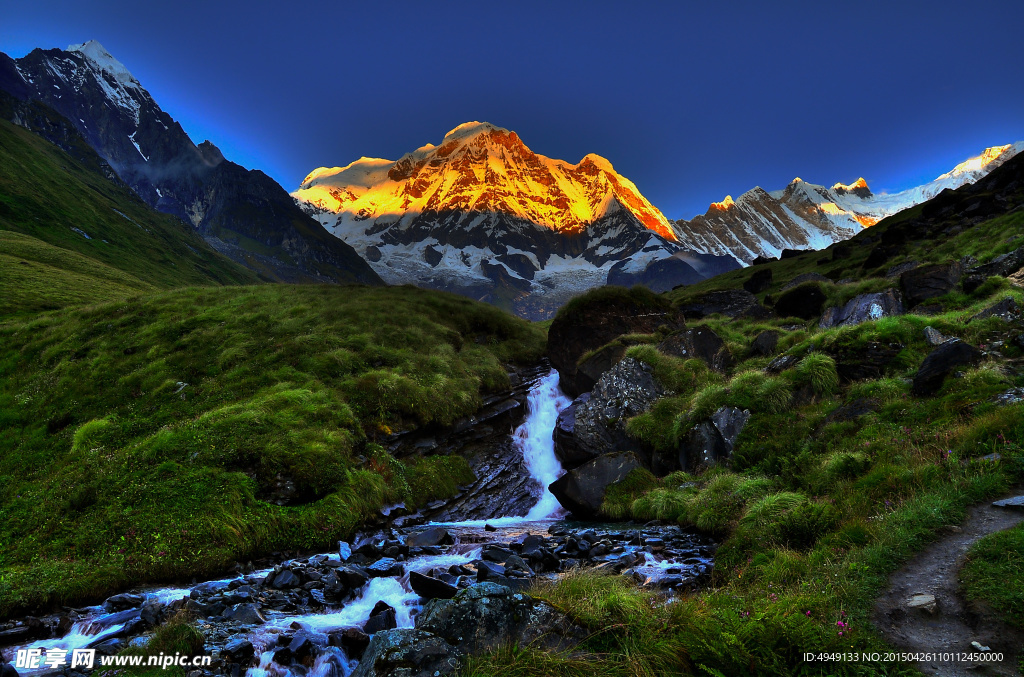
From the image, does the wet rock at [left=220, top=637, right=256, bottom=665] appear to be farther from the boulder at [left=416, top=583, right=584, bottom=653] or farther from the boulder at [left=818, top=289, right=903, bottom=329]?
the boulder at [left=818, top=289, right=903, bottom=329]

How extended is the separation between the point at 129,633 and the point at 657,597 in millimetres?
9873

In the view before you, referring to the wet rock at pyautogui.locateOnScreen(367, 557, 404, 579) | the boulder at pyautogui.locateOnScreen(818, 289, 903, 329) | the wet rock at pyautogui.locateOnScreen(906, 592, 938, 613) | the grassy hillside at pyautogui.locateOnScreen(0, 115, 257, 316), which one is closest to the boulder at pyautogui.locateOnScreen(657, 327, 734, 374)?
the boulder at pyautogui.locateOnScreen(818, 289, 903, 329)

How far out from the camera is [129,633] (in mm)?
7953

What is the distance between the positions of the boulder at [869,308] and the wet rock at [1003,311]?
304 inches

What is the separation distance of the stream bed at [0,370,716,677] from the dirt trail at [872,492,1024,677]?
4202 millimetres

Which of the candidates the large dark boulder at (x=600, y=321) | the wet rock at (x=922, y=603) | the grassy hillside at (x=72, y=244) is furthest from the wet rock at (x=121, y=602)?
the grassy hillside at (x=72, y=244)

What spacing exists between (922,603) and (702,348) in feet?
60.0

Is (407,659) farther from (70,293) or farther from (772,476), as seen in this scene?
(70,293)

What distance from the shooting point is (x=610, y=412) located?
2052 cm

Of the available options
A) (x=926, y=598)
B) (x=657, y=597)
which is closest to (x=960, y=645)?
(x=926, y=598)

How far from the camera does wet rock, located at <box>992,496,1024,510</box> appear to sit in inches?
253

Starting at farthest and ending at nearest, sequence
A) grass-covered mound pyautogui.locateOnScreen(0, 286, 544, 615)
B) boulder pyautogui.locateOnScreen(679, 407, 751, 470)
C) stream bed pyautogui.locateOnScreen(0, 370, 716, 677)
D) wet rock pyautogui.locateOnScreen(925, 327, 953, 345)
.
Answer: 1. boulder pyautogui.locateOnScreen(679, 407, 751, 470)
2. wet rock pyautogui.locateOnScreen(925, 327, 953, 345)
3. grass-covered mound pyautogui.locateOnScreen(0, 286, 544, 615)
4. stream bed pyautogui.locateOnScreen(0, 370, 716, 677)

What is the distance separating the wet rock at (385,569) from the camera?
11.0 meters

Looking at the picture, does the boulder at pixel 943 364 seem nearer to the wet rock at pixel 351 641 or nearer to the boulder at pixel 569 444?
the boulder at pixel 569 444
